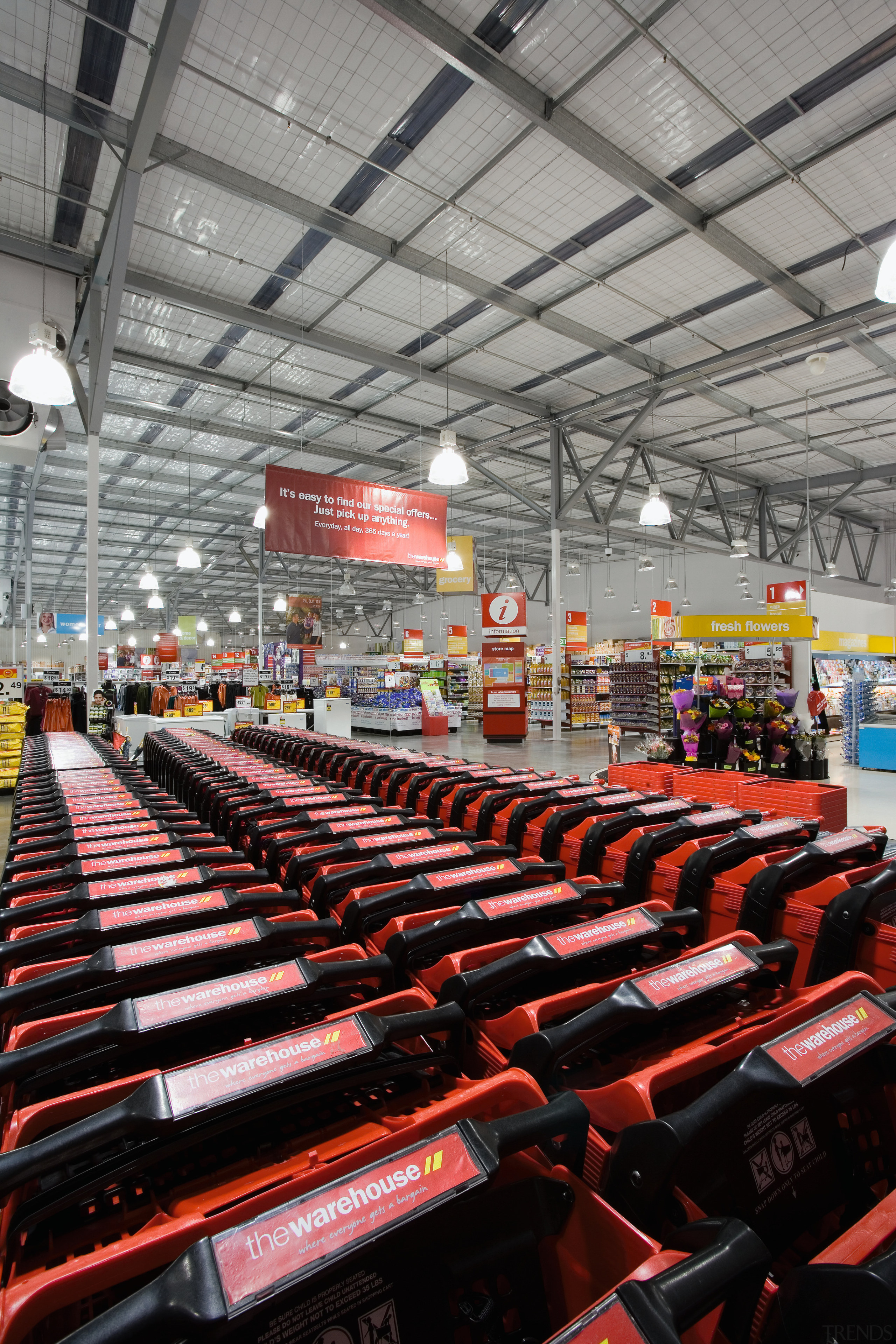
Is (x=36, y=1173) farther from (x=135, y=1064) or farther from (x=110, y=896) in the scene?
(x=110, y=896)

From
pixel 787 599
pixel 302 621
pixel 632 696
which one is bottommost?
pixel 632 696

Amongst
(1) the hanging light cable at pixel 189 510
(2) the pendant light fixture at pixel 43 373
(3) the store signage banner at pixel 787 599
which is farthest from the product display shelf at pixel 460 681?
(2) the pendant light fixture at pixel 43 373

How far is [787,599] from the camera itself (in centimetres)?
1639

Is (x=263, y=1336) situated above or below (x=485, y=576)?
below

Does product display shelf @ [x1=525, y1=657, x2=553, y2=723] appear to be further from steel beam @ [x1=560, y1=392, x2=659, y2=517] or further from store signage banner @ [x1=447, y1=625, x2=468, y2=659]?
steel beam @ [x1=560, y1=392, x2=659, y2=517]

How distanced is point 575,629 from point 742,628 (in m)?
6.58

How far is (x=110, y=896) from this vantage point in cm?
167

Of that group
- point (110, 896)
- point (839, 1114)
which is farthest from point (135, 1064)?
point (839, 1114)

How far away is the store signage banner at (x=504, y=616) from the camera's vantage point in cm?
1538

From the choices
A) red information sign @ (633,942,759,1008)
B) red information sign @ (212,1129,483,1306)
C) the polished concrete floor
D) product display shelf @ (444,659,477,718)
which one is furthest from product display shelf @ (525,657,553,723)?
red information sign @ (212,1129,483,1306)

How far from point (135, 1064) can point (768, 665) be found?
1522cm

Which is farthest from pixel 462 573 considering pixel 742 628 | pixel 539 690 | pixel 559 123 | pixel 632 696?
pixel 539 690

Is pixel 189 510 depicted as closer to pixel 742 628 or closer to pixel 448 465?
pixel 448 465

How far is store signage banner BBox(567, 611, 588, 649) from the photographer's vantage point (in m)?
19.8
